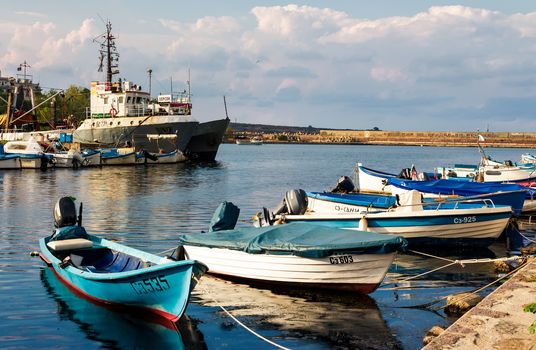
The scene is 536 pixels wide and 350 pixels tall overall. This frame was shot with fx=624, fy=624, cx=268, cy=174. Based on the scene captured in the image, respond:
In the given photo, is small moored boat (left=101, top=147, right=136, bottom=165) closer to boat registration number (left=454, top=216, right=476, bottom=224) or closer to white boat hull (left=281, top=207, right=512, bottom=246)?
white boat hull (left=281, top=207, right=512, bottom=246)

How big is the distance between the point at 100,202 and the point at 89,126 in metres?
43.0

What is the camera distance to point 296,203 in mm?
20703

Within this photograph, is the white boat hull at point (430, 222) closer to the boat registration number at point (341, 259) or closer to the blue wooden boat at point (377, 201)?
the blue wooden boat at point (377, 201)

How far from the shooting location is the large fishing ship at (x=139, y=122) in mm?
74062

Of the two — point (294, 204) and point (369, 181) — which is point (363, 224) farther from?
point (369, 181)

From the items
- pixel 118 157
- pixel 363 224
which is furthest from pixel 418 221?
pixel 118 157

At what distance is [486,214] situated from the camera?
20766 millimetres

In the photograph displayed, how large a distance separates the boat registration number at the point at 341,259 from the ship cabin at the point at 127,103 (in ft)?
207

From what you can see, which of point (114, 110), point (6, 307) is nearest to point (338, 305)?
point (6, 307)

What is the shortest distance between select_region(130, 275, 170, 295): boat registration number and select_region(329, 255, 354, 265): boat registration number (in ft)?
13.8

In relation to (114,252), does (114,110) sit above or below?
above

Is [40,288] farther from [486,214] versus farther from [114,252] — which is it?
[486,214]

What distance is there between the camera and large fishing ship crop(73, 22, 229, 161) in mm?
74062

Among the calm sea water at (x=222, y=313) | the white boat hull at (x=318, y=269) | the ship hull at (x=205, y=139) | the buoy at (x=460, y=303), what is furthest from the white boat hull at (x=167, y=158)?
the buoy at (x=460, y=303)
